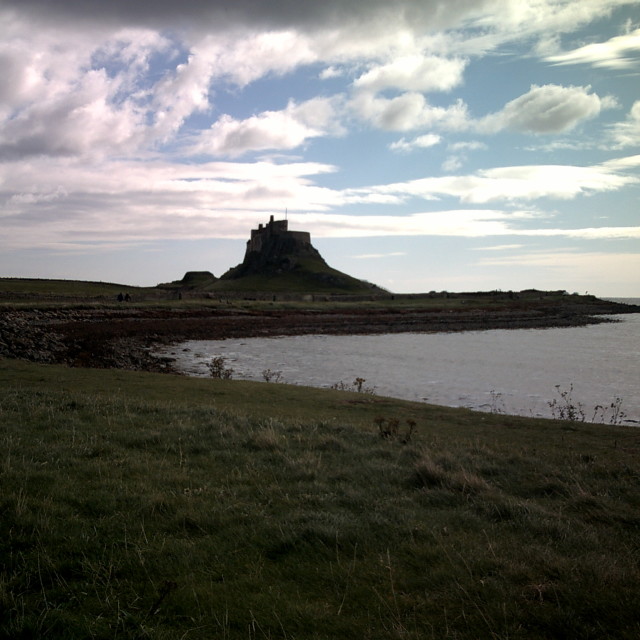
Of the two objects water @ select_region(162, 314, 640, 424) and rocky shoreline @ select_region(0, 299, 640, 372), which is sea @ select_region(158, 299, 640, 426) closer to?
water @ select_region(162, 314, 640, 424)

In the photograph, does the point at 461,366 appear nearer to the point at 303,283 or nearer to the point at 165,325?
the point at 165,325

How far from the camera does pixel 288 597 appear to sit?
5.52 meters

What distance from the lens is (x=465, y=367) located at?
3659 centimetres

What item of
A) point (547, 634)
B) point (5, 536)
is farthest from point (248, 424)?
A: point (547, 634)

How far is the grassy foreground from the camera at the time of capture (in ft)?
16.8

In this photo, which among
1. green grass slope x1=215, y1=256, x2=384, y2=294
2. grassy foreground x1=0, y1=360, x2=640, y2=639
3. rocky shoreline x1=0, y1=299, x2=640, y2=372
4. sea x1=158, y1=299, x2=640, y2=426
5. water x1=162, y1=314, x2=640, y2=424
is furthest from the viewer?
green grass slope x1=215, y1=256, x2=384, y2=294

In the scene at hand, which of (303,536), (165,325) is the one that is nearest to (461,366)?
(303,536)

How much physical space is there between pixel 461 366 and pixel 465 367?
518mm

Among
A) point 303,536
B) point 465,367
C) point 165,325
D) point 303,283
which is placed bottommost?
point 465,367

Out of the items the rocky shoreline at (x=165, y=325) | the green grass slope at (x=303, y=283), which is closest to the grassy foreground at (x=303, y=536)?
the rocky shoreline at (x=165, y=325)

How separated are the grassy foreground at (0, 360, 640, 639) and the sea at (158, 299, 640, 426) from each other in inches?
457

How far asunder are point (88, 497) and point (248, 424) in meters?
5.91

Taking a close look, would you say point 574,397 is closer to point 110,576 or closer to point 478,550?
point 478,550

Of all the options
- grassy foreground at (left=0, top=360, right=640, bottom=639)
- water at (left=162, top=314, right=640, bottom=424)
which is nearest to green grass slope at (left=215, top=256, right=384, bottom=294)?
water at (left=162, top=314, right=640, bottom=424)
